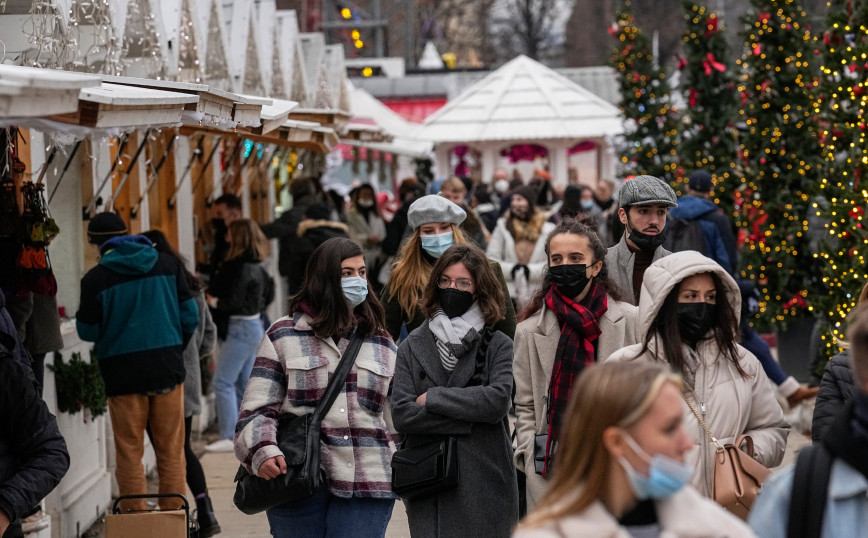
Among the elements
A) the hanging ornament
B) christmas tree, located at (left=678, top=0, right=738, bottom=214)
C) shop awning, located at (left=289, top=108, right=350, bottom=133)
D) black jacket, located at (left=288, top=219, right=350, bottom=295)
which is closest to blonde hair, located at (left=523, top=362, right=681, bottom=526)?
black jacket, located at (left=288, top=219, right=350, bottom=295)

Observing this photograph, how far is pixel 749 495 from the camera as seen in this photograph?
184 inches

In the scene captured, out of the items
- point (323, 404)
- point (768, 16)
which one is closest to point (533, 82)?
point (768, 16)

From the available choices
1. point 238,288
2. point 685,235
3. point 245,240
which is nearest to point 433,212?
point 685,235

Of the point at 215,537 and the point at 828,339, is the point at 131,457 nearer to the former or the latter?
the point at 215,537

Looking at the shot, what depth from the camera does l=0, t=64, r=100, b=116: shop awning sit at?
3.98 m

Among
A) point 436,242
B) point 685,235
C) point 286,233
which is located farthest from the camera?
point 286,233

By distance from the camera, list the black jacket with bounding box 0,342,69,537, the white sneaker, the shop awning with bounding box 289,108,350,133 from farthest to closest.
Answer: the shop awning with bounding box 289,108,350,133 → the white sneaker → the black jacket with bounding box 0,342,69,537

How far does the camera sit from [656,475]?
296 cm

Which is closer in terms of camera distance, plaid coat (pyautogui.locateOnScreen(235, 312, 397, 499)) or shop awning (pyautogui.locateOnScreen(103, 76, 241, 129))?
plaid coat (pyautogui.locateOnScreen(235, 312, 397, 499))

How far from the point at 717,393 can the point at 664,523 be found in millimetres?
1890

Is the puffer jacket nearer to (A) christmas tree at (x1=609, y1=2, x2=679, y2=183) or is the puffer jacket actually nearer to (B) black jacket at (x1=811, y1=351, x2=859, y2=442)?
(B) black jacket at (x1=811, y1=351, x2=859, y2=442)

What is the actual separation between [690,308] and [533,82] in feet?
57.9

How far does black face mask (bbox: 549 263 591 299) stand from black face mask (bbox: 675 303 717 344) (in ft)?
2.63

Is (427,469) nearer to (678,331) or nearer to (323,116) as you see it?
(678,331)
